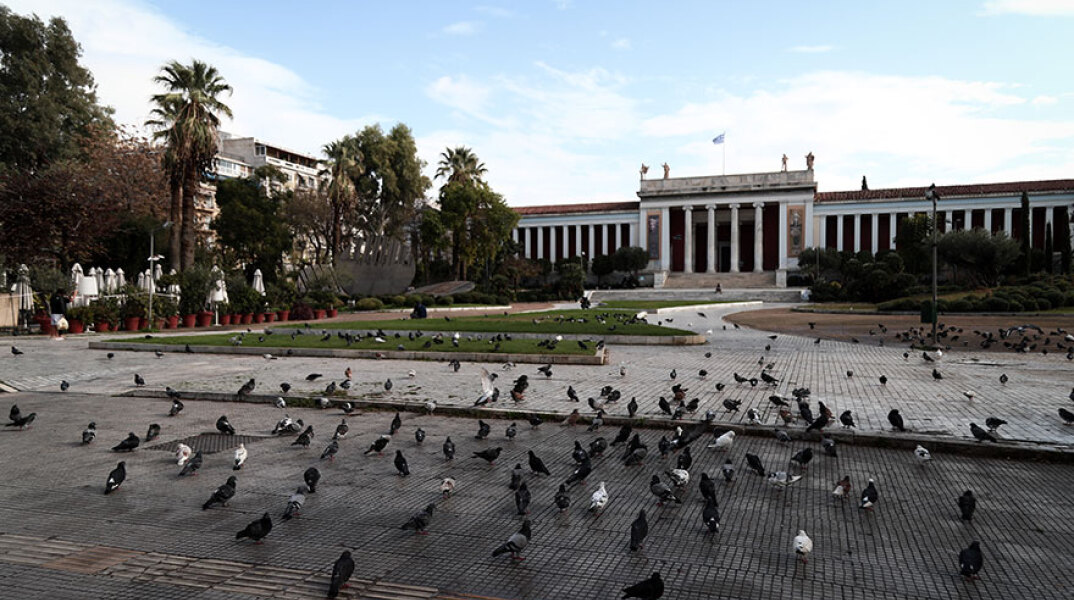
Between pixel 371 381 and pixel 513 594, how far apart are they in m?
9.00

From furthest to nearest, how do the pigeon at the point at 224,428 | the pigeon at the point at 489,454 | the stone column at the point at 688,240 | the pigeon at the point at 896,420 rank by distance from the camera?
the stone column at the point at 688,240 → the pigeon at the point at 224,428 → the pigeon at the point at 896,420 → the pigeon at the point at 489,454

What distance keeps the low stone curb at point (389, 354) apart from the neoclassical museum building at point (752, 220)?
194 ft

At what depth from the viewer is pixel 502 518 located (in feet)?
17.0

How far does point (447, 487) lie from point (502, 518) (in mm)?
688

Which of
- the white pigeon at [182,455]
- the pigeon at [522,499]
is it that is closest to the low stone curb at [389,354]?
the white pigeon at [182,455]

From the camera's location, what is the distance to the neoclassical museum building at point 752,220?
7044cm

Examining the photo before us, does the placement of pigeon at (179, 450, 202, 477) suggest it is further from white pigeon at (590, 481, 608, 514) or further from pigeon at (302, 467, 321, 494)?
white pigeon at (590, 481, 608, 514)

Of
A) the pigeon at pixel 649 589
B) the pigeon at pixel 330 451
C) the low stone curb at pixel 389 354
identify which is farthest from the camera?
the low stone curb at pixel 389 354

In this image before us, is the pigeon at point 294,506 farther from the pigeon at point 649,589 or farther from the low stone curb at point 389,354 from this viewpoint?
the low stone curb at point 389,354

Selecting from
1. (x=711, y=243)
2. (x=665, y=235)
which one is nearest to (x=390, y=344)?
(x=665, y=235)

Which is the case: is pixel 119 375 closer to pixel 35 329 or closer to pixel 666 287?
pixel 35 329

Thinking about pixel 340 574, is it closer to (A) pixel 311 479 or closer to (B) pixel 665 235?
(A) pixel 311 479

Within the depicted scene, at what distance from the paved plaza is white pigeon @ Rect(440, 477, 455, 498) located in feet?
0.39

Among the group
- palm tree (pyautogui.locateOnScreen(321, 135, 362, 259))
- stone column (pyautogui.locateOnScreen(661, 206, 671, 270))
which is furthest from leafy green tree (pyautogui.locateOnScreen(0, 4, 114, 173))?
stone column (pyautogui.locateOnScreen(661, 206, 671, 270))
